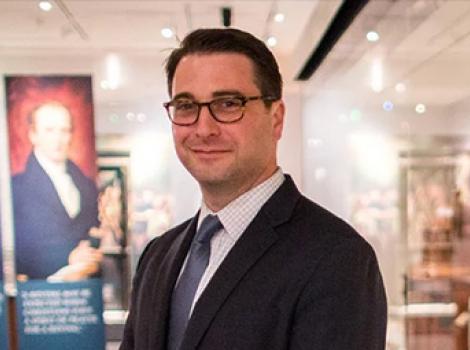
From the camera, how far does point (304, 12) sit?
5281 mm

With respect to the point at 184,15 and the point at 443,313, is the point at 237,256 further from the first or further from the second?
the point at 184,15

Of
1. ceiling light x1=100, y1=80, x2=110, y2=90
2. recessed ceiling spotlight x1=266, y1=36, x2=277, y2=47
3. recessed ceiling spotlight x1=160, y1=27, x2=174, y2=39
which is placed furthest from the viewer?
ceiling light x1=100, y1=80, x2=110, y2=90

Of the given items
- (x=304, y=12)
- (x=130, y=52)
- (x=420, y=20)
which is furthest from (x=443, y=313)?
(x=130, y=52)

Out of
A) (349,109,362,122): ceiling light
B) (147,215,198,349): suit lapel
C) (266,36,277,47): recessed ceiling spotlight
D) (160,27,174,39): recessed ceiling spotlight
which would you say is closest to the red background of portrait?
(147,215,198,349): suit lapel

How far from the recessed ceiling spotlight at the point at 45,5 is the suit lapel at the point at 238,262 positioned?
14.2 feet

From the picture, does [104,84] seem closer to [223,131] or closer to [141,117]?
[141,117]

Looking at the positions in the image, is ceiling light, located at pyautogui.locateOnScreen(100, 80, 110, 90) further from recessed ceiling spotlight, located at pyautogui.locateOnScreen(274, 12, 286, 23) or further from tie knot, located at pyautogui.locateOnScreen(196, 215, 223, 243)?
tie knot, located at pyautogui.locateOnScreen(196, 215, 223, 243)

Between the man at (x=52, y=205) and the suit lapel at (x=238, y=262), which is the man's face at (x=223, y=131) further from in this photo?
the man at (x=52, y=205)

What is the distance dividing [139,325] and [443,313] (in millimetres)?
2198

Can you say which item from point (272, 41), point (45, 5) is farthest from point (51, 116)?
point (272, 41)

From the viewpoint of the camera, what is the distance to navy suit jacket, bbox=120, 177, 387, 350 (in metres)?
0.94

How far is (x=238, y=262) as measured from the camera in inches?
41.1

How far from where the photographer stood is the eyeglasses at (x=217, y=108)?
1094 millimetres

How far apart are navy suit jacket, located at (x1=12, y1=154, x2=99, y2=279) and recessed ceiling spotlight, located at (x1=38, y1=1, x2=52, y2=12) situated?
205 centimetres
